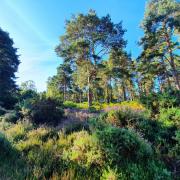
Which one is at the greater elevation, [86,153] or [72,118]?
[72,118]

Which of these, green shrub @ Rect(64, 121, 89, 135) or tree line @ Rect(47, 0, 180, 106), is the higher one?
tree line @ Rect(47, 0, 180, 106)

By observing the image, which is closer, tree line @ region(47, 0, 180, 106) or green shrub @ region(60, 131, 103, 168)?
green shrub @ region(60, 131, 103, 168)

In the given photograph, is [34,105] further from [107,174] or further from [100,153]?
[107,174]

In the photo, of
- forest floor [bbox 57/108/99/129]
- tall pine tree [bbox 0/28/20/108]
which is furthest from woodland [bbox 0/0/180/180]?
tall pine tree [bbox 0/28/20/108]

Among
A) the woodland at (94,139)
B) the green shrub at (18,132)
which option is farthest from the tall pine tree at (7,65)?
the green shrub at (18,132)

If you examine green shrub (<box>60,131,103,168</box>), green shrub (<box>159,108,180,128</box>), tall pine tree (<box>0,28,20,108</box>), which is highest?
tall pine tree (<box>0,28,20,108</box>)

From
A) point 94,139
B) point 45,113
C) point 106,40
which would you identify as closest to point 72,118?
point 45,113

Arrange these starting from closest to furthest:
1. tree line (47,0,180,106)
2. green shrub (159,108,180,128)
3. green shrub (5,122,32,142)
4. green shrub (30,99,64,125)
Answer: green shrub (5,122,32,142) → green shrub (159,108,180,128) → green shrub (30,99,64,125) → tree line (47,0,180,106)

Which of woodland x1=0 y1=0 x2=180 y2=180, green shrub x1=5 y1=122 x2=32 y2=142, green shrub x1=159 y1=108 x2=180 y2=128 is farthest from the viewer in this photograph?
green shrub x1=159 y1=108 x2=180 y2=128

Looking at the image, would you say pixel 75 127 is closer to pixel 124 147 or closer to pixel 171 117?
pixel 124 147

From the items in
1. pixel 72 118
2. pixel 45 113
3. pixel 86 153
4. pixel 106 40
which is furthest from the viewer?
pixel 106 40

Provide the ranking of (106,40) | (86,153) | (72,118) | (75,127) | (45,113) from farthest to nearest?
1. (106,40)
2. (45,113)
3. (72,118)
4. (75,127)
5. (86,153)

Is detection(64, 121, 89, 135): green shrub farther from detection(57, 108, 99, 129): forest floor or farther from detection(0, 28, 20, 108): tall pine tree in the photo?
detection(0, 28, 20, 108): tall pine tree

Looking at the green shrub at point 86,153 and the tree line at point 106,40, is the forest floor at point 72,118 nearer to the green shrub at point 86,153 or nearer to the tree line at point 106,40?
the green shrub at point 86,153
